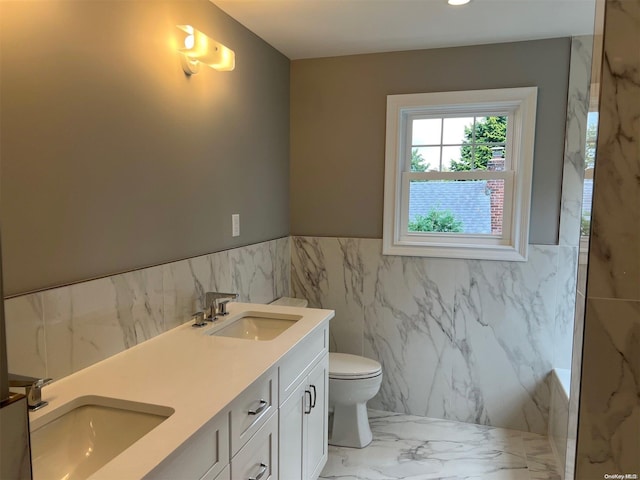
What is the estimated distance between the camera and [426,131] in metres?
3.07

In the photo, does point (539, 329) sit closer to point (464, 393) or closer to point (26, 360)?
point (464, 393)

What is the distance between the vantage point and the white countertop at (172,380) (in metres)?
1.03

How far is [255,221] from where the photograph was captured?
2.75m

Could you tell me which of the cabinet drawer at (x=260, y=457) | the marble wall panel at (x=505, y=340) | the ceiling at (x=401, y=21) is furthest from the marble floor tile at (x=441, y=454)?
the ceiling at (x=401, y=21)

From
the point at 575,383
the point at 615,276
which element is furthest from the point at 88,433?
the point at 615,276

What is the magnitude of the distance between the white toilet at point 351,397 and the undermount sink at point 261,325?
624 millimetres

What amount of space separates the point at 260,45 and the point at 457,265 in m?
1.89

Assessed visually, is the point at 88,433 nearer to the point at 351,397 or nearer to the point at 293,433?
the point at 293,433

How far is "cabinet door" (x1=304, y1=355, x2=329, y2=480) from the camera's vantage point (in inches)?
80.7

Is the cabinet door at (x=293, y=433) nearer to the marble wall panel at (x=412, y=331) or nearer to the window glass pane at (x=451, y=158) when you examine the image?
the marble wall panel at (x=412, y=331)

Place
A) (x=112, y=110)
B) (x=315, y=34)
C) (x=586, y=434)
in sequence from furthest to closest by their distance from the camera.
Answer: (x=315, y=34) < (x=112, y=110) < (x=586, y=434)

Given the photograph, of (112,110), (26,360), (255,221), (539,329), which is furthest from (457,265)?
(26,360)

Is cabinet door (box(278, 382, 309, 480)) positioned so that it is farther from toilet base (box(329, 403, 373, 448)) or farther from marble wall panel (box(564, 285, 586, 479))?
marble wall panel (box(564, 285, 586, 479))

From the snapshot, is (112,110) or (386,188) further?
(386,188)
